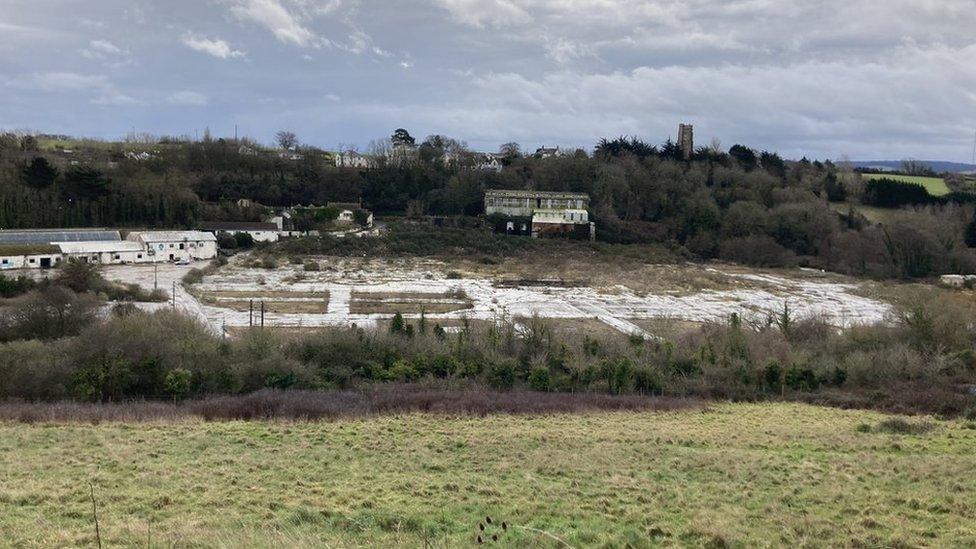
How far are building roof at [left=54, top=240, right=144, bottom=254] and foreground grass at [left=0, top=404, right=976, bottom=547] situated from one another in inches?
1192

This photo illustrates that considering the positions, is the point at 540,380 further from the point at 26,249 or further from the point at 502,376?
the point at 26,249

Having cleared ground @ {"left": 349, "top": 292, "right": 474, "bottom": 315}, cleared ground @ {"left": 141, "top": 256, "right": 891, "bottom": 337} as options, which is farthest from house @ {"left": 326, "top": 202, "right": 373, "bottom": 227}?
cleared ground @ {"left": 349, "top": 292, "right": 474, "bottom": 315}

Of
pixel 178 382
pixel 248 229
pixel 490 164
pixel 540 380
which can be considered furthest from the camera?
pixel 490 164

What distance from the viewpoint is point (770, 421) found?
52.7 ft

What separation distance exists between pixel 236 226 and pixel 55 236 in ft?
40.3

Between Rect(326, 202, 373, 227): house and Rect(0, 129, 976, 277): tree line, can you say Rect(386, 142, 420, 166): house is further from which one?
Rect(326, 202, 373, 227): house

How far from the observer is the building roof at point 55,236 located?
40.4 m

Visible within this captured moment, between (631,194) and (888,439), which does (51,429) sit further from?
(631,194)

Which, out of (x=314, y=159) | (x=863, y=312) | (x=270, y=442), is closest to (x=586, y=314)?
(x=863, y=312)

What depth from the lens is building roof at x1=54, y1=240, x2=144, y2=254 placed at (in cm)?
4006

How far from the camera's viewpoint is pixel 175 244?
4388 cm

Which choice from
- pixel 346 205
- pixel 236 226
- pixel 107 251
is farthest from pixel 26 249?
pixel 346 205

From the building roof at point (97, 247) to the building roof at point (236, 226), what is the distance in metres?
7.42

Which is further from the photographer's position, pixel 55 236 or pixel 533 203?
pixel 533 203
